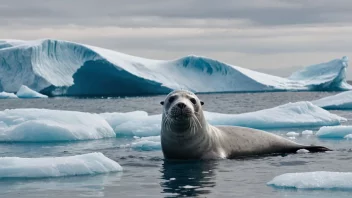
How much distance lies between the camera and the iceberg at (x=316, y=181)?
6520 millimetres

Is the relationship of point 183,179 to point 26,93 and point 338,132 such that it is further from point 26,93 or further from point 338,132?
point 26,93

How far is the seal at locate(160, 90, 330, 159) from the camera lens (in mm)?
8868

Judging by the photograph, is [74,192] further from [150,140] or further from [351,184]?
[150,140]

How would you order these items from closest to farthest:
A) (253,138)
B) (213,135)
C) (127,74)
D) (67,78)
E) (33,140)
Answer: (213,135) < (253,138) < (33,140) < (127,74) < (67,78)

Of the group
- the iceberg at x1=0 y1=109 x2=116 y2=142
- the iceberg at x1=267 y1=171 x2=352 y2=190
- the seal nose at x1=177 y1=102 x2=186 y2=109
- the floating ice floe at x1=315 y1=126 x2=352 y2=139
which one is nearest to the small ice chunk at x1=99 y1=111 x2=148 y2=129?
the iceberg at x1=0 y1=109 x2=116 y2=142

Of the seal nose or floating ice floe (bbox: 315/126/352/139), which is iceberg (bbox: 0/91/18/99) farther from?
the seal nose

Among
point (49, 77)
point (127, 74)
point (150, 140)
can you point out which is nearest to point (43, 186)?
point (150, 140)

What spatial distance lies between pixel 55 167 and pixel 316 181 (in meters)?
2.88

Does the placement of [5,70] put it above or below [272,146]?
above

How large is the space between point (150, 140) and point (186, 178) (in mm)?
4668

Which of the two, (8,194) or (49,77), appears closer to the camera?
(8,194)

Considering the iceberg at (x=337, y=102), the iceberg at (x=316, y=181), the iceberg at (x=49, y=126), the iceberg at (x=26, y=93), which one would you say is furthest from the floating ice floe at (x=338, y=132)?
the iceberg at (x=26, y=93)

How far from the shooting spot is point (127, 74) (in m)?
43.5

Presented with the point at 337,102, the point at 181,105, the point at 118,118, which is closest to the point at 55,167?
the point at 181,105
